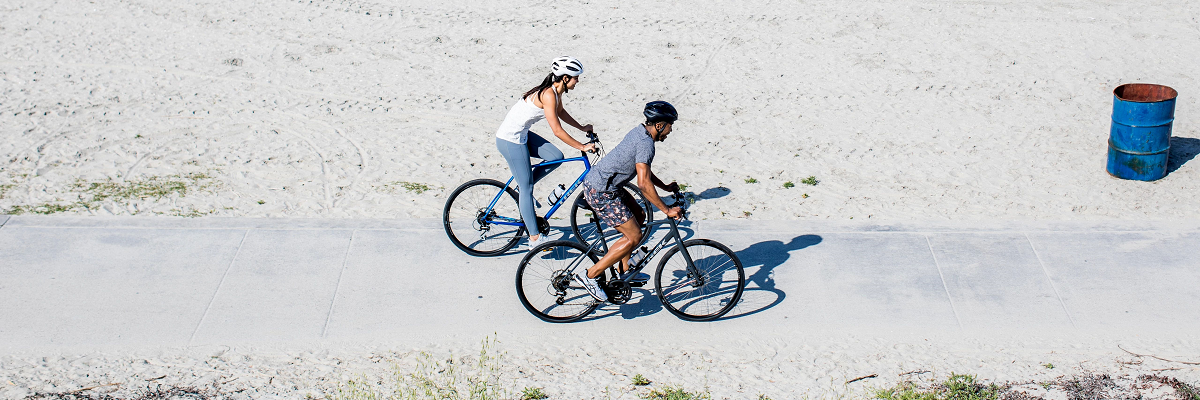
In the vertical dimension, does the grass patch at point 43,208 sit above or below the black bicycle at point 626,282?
above

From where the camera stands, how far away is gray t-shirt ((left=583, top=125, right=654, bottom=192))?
18.3ft

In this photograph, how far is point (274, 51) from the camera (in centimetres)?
1233

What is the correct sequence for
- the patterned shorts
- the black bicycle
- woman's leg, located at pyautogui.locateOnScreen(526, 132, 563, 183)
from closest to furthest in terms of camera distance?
the patterned shorts → the black bicycle → woman's leg, located at pyautogui.locateOnScreen(526, 132, 563, 183)

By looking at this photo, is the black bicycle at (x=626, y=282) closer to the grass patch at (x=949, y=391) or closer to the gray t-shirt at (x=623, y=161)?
the gray t-shirt at (x=623, y=161)

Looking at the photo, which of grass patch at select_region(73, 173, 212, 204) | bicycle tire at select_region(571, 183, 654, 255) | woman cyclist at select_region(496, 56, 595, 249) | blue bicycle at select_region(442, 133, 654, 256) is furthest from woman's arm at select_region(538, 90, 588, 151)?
grass patch at select_region(73, 173, 212, 204)

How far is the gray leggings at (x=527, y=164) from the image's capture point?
21.8ft

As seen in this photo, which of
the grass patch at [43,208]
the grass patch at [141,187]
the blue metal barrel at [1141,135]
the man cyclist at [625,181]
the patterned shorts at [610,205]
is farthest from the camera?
the blue metal barrel at [1141,135]

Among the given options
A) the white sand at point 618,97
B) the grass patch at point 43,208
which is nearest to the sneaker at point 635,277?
the white sand at point 618,97

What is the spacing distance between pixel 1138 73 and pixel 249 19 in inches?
459

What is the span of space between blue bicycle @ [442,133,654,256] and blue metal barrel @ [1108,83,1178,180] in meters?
4.57

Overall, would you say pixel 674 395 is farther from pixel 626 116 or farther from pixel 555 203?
pixel 626 116

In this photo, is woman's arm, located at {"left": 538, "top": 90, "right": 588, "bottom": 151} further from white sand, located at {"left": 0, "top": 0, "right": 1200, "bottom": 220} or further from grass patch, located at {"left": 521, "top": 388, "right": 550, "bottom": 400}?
white sand, located at {"left": 0, "top": 0, "right": 1200, "bottom": 220}

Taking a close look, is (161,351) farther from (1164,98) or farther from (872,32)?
(872,32)

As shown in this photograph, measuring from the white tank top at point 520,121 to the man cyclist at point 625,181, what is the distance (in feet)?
2.93
